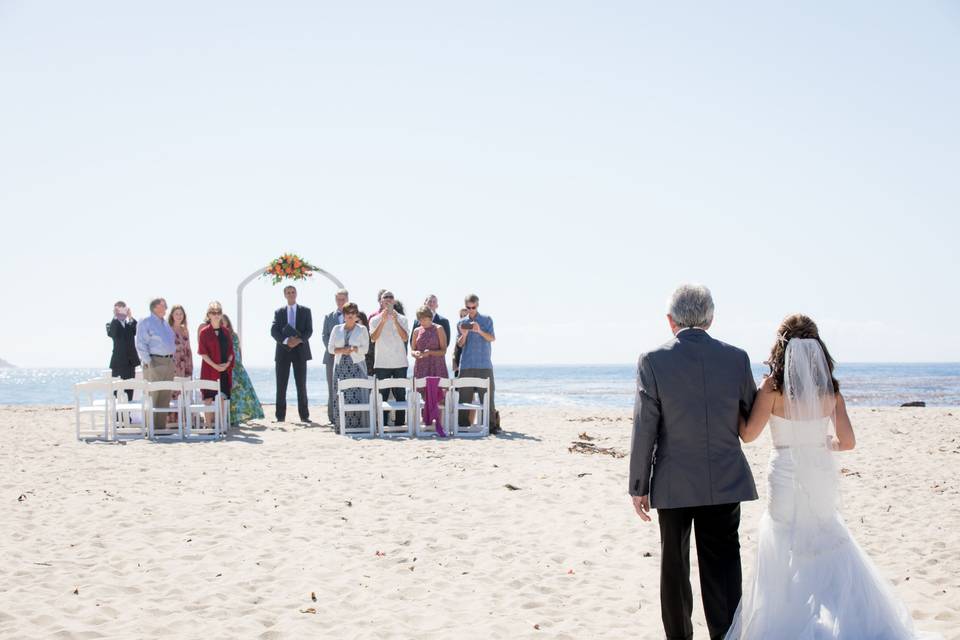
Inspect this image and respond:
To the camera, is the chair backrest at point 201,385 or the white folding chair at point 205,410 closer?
the chair backrest at point 201,385

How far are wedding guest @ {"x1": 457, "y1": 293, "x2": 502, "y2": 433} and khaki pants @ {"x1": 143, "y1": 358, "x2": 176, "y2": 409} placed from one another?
4.32m

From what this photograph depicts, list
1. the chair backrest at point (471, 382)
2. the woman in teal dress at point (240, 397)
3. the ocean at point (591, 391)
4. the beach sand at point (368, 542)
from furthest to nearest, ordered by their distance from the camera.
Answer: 1. the ocean at point (591, 391)
2. the woman in teal dress at point (240, 397)
3. the chair backrest at point (471, 382)
4. the beach sand at point (368, 542)

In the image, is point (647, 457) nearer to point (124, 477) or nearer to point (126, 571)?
point (126, 571)

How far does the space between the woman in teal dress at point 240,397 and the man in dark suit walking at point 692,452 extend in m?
10.6

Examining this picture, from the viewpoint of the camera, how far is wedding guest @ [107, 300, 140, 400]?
1488 cm

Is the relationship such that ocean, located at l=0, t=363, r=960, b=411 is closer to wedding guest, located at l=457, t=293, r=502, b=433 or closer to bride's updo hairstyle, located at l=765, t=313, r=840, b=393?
wedding guest, located at l=457, t=293, r=502, b=433

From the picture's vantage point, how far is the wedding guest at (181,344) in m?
12.3

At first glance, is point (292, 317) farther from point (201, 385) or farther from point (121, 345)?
point (121, 345)

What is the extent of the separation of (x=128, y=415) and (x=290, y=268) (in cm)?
371

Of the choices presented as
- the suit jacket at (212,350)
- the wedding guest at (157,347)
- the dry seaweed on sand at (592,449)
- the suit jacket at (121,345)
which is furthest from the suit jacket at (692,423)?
the suit jacket at (121,345)

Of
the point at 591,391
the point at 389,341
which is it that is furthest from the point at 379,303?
the point at 591,391

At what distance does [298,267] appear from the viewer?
48.4 feet

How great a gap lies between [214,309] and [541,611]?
9.06 metres

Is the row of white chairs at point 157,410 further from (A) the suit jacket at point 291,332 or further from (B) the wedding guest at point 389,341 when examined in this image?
(B) the wedding guest at point 389,341
